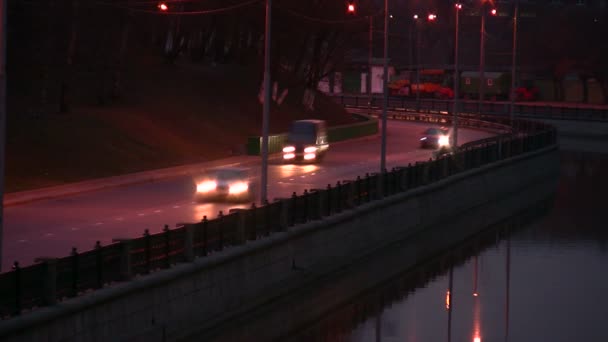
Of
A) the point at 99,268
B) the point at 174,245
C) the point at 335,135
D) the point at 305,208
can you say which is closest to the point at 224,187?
the point at 305,208

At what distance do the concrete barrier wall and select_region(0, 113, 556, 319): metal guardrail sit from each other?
10.2 inches

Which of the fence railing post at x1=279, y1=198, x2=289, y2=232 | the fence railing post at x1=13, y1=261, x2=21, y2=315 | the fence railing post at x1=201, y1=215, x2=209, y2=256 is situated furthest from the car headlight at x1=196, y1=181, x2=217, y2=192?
the fence railing post at x1=13, y1=261, x2=21, y2=315

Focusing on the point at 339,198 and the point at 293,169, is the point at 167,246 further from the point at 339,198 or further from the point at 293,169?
the point at 293,169

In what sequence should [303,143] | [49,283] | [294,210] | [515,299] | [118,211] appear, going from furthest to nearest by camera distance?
1. [303,143]
2. [118,211]
3. [515,299]
4. [294,210]
5. [49,283]

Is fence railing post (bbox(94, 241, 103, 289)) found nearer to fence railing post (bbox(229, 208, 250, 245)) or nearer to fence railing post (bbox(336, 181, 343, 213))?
fence railing post (bbox(229, 208, 250, 245))

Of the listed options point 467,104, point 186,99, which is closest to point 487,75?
point 467,104

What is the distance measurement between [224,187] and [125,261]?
17.0 metres

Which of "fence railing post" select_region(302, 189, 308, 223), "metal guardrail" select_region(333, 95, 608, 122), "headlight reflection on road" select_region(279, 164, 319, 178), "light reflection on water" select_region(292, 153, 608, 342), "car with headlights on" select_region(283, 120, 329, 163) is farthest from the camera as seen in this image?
"metal guardrail" select_region(333, 95, 608, 122)

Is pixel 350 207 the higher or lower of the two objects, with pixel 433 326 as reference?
higher

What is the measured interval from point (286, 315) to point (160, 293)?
579cm

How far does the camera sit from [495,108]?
116m

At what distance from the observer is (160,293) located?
22.3 meters

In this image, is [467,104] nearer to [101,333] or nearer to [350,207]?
[350,207]

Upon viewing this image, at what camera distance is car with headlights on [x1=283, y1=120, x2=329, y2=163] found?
54031 millimetres
